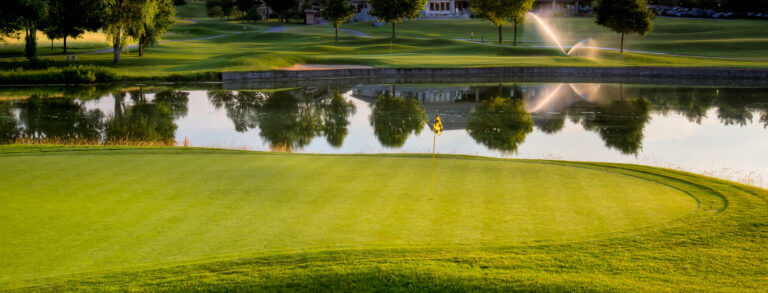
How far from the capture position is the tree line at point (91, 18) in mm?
44250

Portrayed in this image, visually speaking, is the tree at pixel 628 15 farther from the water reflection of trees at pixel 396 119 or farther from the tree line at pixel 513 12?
the water reflection of trees at pixel 396 119

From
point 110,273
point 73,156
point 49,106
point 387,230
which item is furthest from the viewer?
point 49,106

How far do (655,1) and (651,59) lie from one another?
70.7 m

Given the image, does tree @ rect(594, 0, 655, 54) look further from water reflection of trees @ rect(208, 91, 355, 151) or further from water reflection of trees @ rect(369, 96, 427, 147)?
water reflection of trees @ rect(208, 91, 355, 151)

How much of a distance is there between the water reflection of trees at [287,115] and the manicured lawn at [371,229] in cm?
1028

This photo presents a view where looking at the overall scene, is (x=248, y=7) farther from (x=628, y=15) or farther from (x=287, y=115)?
(x=287, y=115)

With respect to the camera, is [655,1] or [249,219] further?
[655,1]

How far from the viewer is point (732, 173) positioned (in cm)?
1648

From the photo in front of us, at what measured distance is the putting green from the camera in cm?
686

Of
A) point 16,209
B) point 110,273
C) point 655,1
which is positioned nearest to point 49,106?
point 16,209

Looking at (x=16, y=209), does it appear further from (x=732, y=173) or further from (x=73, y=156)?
(x=732, y=173)

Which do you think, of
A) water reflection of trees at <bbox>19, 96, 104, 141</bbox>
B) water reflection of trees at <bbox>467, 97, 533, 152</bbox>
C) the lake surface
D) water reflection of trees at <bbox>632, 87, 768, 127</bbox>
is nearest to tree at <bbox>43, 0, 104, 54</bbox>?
the lake surface

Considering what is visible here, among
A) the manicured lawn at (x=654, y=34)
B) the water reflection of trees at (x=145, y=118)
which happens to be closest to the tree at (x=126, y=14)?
the water reflection of trees at (x=145, y=118)

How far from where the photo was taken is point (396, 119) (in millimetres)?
27203
